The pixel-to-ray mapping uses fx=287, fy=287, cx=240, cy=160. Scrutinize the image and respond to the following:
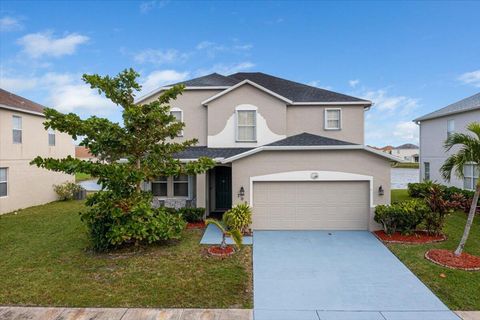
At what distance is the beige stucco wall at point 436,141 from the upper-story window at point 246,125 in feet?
37.9

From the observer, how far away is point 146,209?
9.05 meters

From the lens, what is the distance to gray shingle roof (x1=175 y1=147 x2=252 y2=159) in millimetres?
13659

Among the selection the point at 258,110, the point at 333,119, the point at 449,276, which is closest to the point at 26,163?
the point at 258,110

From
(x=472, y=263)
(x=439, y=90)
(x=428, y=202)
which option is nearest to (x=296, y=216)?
(x=428, y=202)

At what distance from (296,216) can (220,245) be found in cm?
380

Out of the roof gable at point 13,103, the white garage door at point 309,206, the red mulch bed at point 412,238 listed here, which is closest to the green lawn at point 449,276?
the red mulch bed at point 412,238

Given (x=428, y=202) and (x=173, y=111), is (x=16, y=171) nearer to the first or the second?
(x=173, y=111)

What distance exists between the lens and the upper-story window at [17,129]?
1666 centimetres

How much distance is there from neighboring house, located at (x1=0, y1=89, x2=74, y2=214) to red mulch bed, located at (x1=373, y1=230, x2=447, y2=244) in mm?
18122

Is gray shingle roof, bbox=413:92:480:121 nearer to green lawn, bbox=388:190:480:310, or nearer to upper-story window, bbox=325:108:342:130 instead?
upper-story window, bbox=325:108:342:130

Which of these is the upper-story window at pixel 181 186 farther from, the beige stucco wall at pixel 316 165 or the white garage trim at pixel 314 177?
the white garage trim at pixel 314 177

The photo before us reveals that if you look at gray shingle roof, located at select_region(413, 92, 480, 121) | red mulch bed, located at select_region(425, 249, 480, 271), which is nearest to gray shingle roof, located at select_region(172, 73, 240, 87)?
red mulch bed, located at select_region(425, 249, 480, 271)

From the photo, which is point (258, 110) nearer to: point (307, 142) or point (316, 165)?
point (307, 142)

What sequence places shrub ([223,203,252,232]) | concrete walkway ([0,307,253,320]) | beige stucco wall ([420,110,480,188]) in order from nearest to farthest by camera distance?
concrete walkway ([0,307,253,320]), shrub ([223,203,252,232]), beige stucco wall ([420,110,480,188])
